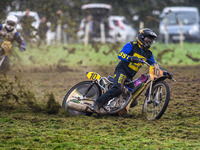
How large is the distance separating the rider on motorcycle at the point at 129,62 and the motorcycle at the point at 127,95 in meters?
0.14

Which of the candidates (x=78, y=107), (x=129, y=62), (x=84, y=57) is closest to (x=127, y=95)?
(x=129, y=62)

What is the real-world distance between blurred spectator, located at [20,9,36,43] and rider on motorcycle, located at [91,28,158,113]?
9.05 meters

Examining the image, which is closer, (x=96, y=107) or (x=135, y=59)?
(x=135, y=59)

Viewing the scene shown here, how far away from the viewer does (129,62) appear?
7754 mm

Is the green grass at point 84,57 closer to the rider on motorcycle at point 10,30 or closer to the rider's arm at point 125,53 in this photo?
the rider on motorcycle at point 10,30

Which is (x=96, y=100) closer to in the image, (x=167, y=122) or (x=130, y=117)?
(x=130, y=117)

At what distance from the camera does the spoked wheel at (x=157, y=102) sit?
23.8 feet

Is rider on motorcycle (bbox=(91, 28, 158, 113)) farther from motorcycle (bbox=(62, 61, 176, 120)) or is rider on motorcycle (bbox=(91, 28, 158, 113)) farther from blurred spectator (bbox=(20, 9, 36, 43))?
blurred spectator (bbox=(20, 9, 36, 43))

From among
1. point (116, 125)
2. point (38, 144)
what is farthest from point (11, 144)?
point (116, 125)

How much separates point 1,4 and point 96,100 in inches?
525

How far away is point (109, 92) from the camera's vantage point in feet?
25.3

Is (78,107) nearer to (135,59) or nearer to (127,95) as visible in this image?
(127,95)

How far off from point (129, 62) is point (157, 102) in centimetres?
91

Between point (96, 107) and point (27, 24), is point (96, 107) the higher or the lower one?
the lower one
